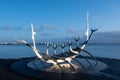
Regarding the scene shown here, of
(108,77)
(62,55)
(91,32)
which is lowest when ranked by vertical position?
(108,77)

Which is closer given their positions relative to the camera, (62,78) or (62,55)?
(62,78)

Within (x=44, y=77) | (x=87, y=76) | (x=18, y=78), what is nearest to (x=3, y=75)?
(x=18, y=78)

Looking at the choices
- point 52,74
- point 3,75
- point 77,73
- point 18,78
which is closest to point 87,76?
point 77,73

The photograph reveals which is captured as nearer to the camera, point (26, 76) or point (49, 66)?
point (26, 76)

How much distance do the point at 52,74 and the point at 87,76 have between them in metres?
2.90

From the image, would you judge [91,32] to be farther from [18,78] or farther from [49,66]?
[18,78]

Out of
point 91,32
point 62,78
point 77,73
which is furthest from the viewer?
point 91,32

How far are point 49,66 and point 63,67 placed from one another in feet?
4.87

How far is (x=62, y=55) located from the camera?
2138 cm

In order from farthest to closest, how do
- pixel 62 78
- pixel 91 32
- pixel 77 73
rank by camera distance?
pixel 91 32, pixel 77 73, pixel 62 78

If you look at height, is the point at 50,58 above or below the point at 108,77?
above

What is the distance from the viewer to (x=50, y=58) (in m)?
20.0

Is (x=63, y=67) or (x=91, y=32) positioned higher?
(x=91, y=32)

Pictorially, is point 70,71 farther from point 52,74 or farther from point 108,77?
point 108,77
